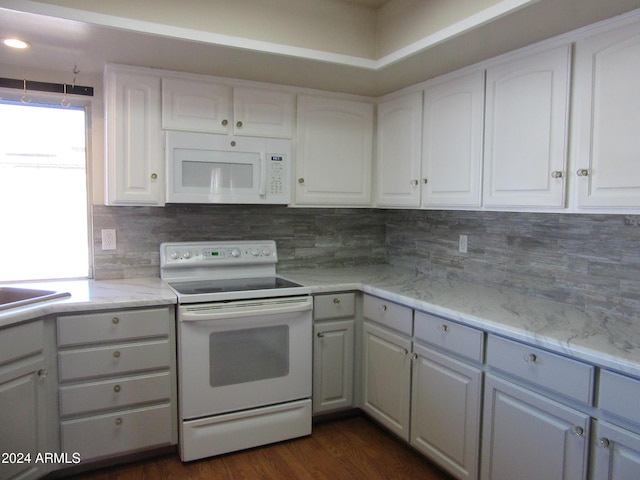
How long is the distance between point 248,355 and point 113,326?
686mm

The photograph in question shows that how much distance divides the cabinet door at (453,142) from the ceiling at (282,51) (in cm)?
12

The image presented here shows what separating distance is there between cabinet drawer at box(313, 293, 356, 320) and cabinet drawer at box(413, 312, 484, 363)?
527mm

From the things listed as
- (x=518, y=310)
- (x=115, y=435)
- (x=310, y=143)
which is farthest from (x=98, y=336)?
(x=518, y=310)

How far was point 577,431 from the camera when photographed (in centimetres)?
155

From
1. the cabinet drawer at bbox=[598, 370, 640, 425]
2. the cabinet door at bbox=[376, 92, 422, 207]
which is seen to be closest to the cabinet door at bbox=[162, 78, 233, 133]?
the cabinet door at bbox=[376, 92, 422, 207]

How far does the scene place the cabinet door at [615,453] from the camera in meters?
1.40

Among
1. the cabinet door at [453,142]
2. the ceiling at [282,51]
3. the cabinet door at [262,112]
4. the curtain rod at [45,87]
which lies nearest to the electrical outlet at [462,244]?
the cabinet door at [453,142]

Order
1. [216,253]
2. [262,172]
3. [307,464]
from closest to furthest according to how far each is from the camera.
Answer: [307,464], [262,172], [216,253]

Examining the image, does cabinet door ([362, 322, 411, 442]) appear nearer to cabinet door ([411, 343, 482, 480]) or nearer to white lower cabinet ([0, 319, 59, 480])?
cabinet door ([411, 343, 482, 480])

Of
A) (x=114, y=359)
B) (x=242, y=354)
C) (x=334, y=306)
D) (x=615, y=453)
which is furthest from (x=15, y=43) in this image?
(x=615, y=453)

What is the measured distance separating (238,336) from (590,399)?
5.23ft

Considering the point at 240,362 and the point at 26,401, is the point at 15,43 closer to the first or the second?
the point at 26,401

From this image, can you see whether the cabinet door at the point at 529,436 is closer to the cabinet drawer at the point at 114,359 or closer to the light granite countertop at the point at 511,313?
the light granite countertop at the point at 511,313

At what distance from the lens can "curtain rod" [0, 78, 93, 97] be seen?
2.54m
